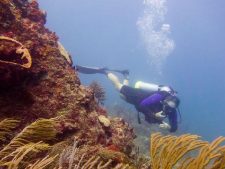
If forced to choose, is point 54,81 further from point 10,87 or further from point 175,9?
point 175,9

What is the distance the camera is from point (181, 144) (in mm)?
3330

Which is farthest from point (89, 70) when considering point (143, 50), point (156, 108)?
point (143, 50)

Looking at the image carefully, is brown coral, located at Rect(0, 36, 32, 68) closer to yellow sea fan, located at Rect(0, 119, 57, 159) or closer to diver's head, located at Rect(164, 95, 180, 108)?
yellow sea fan, located at Rect(0, 119, 57, 159)

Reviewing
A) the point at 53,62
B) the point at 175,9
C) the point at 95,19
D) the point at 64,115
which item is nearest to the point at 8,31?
the point at 53,62

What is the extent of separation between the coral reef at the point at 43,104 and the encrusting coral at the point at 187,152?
0.46 m

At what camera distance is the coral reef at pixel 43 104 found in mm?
3764

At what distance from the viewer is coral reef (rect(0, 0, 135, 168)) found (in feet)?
12.3

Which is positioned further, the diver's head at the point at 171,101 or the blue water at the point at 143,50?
the blue water at the point at 143,50

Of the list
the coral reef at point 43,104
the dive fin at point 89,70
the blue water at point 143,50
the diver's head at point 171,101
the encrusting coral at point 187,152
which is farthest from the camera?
the blue water at point 143,50

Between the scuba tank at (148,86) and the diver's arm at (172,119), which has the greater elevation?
the scuba tank at (148,86)

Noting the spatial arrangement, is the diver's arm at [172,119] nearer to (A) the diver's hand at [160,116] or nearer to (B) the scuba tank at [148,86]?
(A) the diver's hand at [160,116]

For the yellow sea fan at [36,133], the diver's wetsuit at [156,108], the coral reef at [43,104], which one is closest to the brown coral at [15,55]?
the coral reef at [43,104]

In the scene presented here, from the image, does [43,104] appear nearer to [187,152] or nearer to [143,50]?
[187,152]

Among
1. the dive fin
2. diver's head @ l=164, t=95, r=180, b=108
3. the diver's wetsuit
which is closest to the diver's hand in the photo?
the diver's wetsuit
